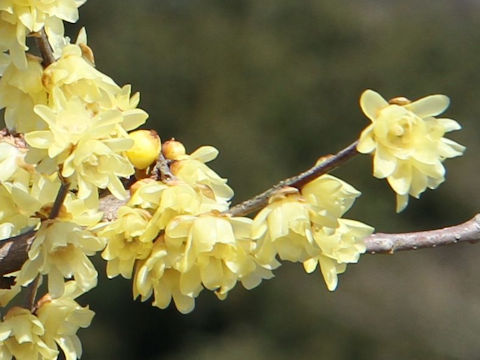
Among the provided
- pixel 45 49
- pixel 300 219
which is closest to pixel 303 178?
pixel 300 219

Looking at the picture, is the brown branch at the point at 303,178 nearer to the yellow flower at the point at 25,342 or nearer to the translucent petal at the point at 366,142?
the translucent petal at the point at 366,142

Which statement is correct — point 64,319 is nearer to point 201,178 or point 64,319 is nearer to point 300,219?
point 201,178

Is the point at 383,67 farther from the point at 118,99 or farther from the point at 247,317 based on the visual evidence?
the point at 118,99

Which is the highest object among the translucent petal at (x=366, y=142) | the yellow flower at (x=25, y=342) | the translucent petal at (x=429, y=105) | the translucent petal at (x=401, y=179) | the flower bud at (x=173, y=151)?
the translucent petal at (x=429, y=105)

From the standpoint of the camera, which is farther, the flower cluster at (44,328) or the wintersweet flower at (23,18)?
the flower cluster at (44,328)

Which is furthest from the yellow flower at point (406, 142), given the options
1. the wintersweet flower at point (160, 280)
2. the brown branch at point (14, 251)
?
the brown branch at point (14, 251)

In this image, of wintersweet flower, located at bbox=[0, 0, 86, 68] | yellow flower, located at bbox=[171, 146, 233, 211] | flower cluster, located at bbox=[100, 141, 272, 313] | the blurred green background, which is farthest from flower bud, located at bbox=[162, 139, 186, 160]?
the blurred green background

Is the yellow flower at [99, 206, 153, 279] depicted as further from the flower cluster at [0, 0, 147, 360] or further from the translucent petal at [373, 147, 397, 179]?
the translucent petal at [373, 147, 397, 179]
